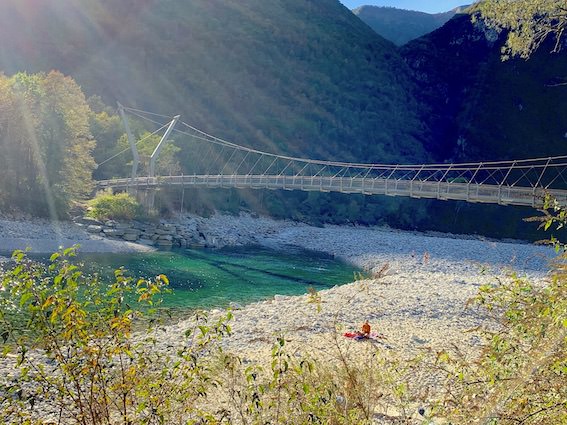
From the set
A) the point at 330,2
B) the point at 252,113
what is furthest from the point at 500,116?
the point at 330,2

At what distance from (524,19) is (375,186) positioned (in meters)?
20.2

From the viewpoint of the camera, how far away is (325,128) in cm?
5775

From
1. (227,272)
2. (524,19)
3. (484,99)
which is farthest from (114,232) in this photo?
(484,99)

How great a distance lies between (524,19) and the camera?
15.4ft

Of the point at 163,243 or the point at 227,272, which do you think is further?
the point at 163,243

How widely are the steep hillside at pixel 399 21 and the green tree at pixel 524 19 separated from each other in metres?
127

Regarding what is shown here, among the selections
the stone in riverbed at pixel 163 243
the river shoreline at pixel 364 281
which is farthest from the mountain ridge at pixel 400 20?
the stone in riverbed at pixel 163 243

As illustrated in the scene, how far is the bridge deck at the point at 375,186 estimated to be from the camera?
18.9 meters

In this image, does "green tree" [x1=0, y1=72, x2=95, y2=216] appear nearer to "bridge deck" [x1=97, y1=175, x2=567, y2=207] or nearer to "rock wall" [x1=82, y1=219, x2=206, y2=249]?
"rock wall" [x1=82, y1=219, x2=206, y2=249]

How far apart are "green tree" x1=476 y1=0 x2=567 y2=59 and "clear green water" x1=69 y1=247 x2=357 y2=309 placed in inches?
254

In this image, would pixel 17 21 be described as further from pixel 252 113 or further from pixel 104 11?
pixel 252 113

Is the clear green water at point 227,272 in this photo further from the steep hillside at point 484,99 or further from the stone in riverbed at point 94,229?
the steep hillside at point 484,99

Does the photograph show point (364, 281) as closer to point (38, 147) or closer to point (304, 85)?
point (38, 147)

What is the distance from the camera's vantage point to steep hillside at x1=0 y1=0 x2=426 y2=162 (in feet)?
167
